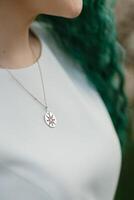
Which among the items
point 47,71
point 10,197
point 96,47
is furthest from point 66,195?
point 96,47

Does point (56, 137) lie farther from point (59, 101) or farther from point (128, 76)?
point (128, 76)

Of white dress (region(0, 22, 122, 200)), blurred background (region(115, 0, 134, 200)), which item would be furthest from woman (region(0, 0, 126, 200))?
blurred background (region(115, 0, 134, 200))

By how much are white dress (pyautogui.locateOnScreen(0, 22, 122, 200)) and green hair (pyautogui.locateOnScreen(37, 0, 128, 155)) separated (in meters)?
0.02

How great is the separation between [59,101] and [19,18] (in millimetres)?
177

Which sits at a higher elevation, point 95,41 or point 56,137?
point 95,41

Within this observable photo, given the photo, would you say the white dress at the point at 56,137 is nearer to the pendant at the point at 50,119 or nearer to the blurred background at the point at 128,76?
the pendant at the point at 50,119

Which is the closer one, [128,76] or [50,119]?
[50,119]

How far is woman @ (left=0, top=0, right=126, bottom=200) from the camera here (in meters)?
0.98

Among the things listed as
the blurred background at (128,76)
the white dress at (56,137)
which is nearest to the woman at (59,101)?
the white dress at (56,137)

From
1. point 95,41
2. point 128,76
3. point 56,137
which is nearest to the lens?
point 56,137

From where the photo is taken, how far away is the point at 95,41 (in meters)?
1.25

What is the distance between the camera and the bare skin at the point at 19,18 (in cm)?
105

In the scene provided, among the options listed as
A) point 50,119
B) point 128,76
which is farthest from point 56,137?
point 128,76

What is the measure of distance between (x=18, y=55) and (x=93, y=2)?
22 centimetres
